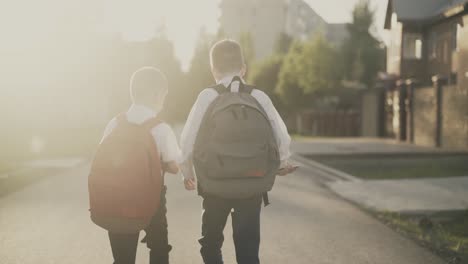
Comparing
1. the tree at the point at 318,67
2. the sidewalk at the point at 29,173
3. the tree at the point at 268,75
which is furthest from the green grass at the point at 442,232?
the tree at the point at 268,75

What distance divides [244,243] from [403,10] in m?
29.4

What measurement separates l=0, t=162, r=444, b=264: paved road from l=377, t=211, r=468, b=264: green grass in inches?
7.9

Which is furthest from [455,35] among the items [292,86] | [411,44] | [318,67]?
[292,86]

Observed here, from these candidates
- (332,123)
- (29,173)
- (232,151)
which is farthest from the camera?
(332,123)

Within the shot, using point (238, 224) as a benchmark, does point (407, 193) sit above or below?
below

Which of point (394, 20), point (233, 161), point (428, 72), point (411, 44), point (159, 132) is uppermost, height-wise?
point (394, 20)

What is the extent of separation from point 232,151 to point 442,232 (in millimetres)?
4274

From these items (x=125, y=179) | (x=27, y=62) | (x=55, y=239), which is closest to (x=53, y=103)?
(x=27, y=62)

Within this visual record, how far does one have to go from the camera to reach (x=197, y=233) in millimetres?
6273

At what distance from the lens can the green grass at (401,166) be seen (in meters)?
12.8

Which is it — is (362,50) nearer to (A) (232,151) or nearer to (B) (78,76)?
(B) (78,76)

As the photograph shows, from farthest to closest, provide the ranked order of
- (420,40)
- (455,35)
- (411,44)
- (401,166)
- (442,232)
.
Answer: (411,44) → (420,40) → (455,35) → (401,166) → (442,232)

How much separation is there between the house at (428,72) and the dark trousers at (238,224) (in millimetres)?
15022

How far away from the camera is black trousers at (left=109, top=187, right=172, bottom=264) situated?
11.6ft
